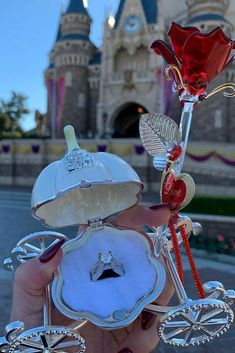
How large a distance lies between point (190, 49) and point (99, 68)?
34434mm

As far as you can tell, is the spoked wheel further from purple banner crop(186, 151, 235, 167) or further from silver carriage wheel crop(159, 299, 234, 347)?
purple banner crop(186, 151, 235, 167)

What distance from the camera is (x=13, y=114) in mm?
51156

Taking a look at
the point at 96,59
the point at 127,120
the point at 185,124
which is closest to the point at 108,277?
the point at 185,124

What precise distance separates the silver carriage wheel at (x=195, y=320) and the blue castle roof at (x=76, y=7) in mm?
37516

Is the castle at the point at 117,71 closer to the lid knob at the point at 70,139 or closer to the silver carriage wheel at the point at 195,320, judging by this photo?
the lid knob at the point at 70,139

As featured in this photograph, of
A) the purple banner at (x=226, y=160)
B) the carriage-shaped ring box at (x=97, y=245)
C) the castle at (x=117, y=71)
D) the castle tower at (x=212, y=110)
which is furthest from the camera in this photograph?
the castle at (x=117, y=71)

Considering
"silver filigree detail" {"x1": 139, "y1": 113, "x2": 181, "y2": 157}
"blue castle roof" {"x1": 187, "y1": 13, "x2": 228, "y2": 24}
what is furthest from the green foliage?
"blue castle roof" {"x1": 187, "y1": 13, "x2": 228, "y2": 24}

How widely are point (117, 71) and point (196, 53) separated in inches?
1296

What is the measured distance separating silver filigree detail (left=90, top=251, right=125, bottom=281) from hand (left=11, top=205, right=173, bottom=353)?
209 mm

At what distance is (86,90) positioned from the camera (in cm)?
3609

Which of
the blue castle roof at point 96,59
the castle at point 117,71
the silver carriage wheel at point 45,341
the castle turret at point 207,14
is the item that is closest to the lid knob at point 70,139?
the silver carriage wheel at point 45,341

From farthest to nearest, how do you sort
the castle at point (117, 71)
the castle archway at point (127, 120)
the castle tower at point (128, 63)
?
1. the castle archway at point (127, 120)
2. the castle tower at point (128, 63)
3. the castle at point (117, 71)

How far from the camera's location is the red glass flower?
7.33ft

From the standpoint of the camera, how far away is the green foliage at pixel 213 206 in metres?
8.92
